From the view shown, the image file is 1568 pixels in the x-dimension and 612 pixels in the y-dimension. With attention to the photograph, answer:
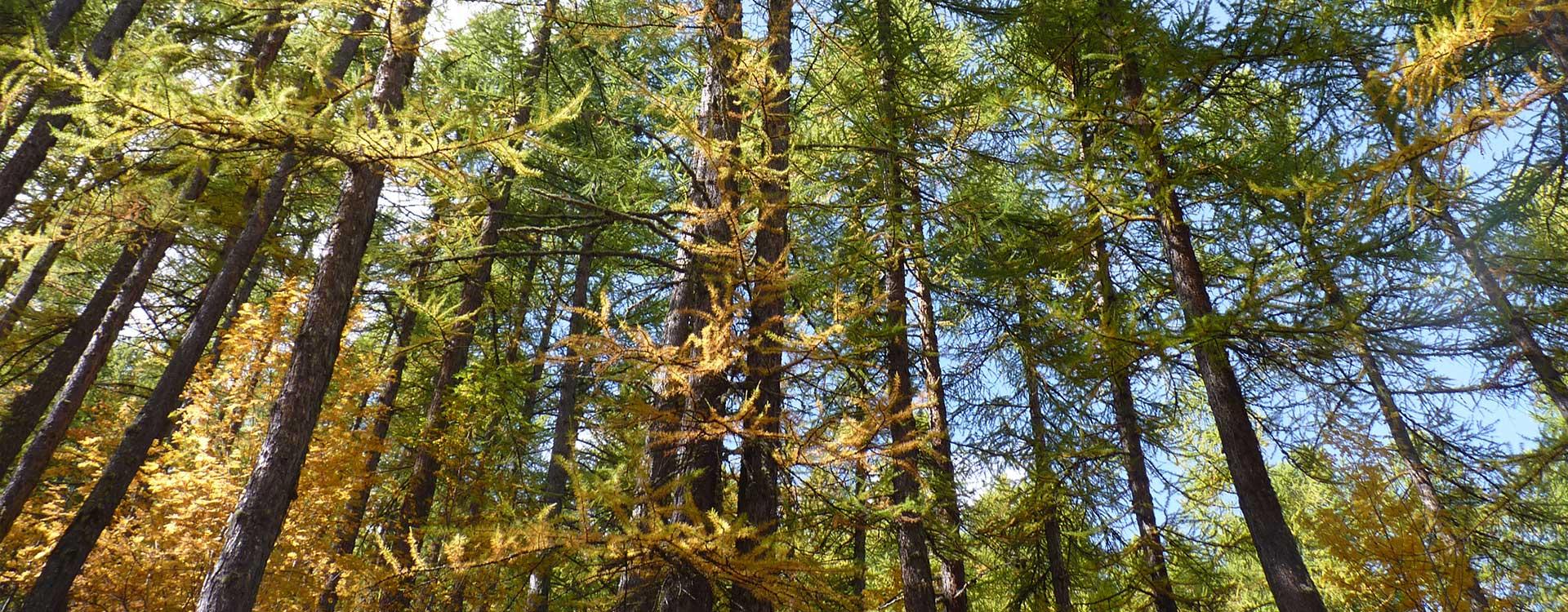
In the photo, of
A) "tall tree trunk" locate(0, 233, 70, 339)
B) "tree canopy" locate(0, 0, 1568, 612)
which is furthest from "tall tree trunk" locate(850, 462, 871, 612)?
"tall tree trunk" locate(0, 233, 70, 339)

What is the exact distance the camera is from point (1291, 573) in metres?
5.05

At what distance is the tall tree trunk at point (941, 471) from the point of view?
23.3ft

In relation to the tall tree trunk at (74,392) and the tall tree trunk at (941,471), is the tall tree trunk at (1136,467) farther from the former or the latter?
the tall tree trunk at (74,392)

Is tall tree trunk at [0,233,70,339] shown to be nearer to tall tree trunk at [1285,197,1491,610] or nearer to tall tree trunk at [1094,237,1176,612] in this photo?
tall tree trunk at [1094,237,1176,612]

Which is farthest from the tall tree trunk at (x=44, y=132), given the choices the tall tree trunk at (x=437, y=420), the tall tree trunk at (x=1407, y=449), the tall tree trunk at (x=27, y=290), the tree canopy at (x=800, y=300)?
the tall tree trunk at (x=1407, y=449)

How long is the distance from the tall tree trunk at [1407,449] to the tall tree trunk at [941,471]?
3.35 metres

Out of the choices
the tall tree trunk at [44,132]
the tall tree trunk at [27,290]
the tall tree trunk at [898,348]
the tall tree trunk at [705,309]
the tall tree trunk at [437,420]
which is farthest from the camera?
the tall tree trunk at [27,290]

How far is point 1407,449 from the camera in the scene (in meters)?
9.29

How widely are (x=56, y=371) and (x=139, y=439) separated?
2.47 metres

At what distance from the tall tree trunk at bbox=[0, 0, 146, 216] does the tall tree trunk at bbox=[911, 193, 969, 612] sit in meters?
9.20

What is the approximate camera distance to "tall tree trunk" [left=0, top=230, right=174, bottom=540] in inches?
315

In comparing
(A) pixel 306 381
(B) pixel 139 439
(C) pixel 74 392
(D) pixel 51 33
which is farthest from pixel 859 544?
(D) pixel 51 33

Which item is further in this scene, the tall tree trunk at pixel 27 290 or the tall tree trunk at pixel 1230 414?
the tall tree trunk at pixel 27 290

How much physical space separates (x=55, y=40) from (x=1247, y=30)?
40.4 feet
